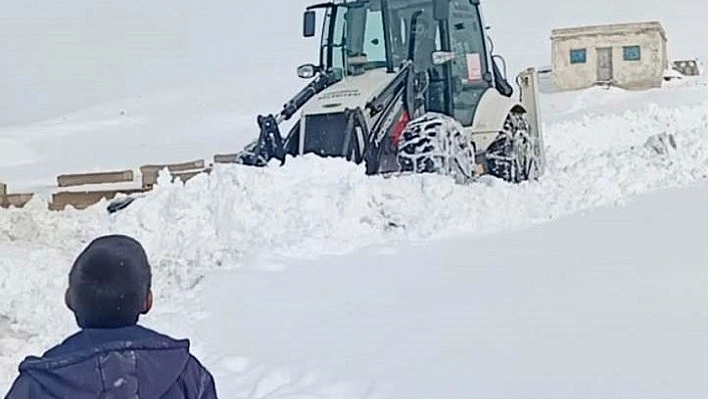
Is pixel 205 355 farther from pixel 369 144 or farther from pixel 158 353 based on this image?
pixel 369 144

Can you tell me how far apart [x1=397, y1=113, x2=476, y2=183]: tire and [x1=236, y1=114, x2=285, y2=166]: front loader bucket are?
130cm

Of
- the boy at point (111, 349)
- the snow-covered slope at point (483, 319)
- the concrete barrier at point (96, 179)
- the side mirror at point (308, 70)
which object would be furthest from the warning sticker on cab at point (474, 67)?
the boy at point (111, 349)

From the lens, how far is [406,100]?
8.93m

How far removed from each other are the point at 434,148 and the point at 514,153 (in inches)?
76.1

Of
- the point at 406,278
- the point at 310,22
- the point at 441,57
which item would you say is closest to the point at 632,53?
the point at 310,22

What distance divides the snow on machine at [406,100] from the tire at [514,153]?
0.03 ft

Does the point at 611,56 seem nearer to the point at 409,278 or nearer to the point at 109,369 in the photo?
the point at 409,278

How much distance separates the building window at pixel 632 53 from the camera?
108ft

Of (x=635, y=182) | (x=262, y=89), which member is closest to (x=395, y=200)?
(x=635, y=182)

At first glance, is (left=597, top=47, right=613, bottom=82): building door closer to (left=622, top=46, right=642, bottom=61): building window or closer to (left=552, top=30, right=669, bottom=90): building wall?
(left=552, top=30, right=669, bottom=90): building wall

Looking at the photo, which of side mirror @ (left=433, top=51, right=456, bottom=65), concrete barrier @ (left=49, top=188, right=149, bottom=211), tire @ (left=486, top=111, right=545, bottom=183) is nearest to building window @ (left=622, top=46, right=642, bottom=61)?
tire @ (left=486, top=111, right=545, bottom=183)

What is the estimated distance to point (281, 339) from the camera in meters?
5.20

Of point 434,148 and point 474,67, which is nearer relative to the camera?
point 434,148

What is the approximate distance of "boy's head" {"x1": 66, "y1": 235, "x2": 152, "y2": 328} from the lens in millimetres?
2074
